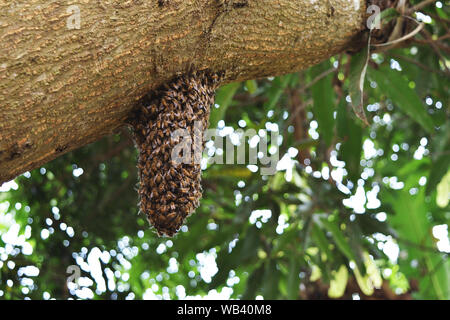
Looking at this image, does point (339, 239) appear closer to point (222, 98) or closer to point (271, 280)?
point (271, 280)

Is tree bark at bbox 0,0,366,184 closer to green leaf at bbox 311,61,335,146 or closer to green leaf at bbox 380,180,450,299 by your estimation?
green leaf at bbox 311,61,335,146

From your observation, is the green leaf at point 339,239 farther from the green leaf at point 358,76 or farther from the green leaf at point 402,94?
the green leaf at point 358,76

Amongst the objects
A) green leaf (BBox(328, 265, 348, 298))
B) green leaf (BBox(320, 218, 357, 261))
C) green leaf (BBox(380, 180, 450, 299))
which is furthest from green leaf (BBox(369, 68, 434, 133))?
green leaf (BBox(380, 180, 450, 299))

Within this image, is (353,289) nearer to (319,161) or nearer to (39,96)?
(319,161)

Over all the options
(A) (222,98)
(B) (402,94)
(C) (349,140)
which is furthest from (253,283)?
(B) (402,94)

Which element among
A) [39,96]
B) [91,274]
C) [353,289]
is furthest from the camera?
[353,289]

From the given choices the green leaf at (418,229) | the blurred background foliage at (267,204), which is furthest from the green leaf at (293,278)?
the green leaf at (418,229)

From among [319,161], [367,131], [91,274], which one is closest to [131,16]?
[91,274]
